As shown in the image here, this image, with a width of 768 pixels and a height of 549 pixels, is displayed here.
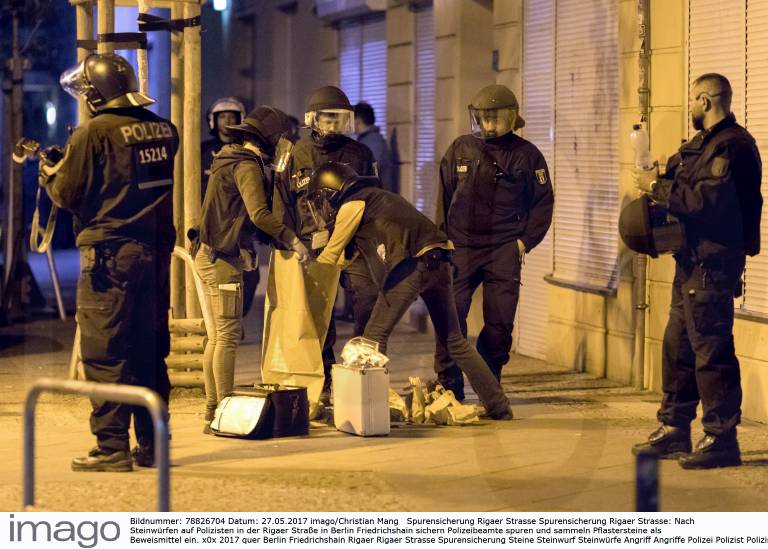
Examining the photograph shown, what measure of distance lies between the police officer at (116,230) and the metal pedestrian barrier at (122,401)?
164cm

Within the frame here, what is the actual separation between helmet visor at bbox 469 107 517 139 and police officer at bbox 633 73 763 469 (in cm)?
199

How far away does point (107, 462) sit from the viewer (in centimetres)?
750

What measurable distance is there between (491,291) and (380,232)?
124cm

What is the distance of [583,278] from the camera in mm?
11125

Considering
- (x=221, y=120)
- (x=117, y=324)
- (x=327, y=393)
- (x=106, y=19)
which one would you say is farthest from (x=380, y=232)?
(x=221, y=120)

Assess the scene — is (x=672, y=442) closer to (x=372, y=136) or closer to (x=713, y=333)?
(x=713, y=333)

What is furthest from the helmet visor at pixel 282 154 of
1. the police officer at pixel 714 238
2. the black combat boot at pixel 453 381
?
the police officer at pixel 714 238

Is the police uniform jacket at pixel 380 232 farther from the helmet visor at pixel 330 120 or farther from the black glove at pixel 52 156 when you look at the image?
the black glove at pixel 52 156

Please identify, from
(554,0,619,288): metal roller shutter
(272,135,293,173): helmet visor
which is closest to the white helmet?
(554,0,619,288): metal roller shutter

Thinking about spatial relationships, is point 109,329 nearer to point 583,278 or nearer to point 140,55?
point 140,55

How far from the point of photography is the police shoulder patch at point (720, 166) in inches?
290

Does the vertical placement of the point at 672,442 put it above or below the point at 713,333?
below
